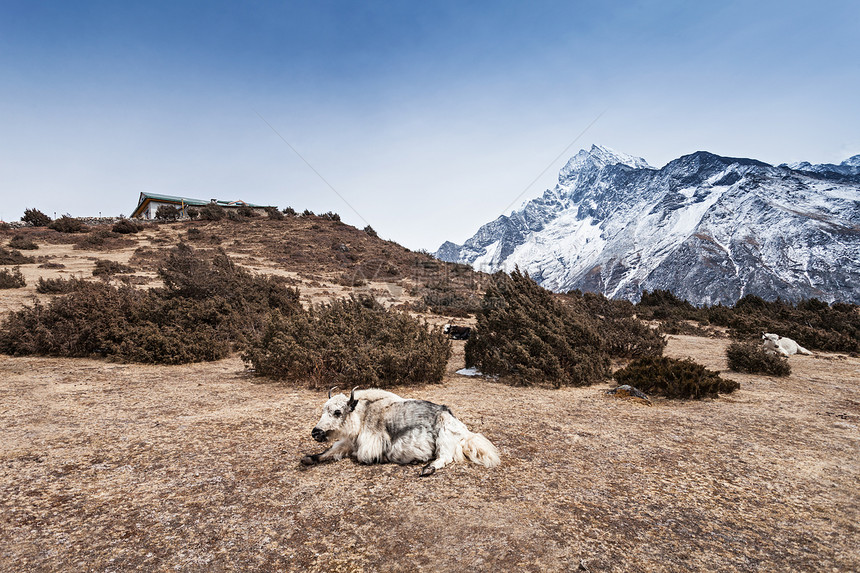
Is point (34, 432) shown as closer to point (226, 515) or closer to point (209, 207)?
point (226, 515)

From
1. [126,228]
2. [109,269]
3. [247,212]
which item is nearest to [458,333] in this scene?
[109,269]

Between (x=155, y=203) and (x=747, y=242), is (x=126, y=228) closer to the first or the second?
(x=155, y=203)

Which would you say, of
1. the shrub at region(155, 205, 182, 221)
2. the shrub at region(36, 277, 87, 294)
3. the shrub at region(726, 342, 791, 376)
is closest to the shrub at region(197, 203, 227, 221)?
the shrub at region(155, 205, 182, 221)

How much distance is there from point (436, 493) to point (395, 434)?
34.2 inches

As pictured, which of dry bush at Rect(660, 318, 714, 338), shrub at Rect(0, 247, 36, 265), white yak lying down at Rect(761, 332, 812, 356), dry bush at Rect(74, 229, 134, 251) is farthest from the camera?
dry bush at Rect(74, 229, 134, 251)

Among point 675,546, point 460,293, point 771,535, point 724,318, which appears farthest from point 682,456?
point 724,318

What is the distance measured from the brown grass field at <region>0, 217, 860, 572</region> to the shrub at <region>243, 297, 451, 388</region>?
1288 millimetres

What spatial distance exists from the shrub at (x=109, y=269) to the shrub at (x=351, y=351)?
16478 millimetres

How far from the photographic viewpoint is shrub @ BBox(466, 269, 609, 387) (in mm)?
8547

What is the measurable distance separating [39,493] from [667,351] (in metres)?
14.6

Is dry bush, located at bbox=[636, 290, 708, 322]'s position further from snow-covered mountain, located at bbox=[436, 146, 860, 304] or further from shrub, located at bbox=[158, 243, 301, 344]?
snow-covered mountain, located at bbox=[436, 146, 860, 304]

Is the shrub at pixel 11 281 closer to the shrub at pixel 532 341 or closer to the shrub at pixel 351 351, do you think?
the shrub at pixel 351 351

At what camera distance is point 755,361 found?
31.7 ft

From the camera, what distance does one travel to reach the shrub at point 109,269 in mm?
20045
